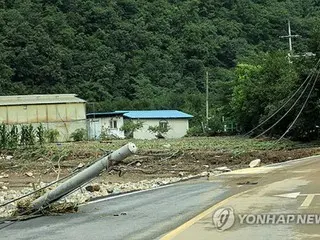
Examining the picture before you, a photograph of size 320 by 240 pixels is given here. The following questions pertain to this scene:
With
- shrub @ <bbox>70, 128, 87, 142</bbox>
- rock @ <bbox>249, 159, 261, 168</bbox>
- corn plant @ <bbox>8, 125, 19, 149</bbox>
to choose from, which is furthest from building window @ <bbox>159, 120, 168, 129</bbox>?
rock @ <bbox>249, 159, 261, 168</bbox>

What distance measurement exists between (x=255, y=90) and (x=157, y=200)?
36760 millimetres

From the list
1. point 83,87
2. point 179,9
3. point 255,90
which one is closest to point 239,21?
point 179,9

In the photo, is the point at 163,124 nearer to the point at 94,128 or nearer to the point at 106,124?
the point at 106,124

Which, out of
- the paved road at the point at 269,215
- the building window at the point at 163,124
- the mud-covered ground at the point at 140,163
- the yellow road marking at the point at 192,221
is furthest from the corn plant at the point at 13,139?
the yellow road marking at the point at 192,221

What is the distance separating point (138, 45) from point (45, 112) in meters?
32.8

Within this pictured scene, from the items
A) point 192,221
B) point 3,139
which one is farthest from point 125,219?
point 3,139

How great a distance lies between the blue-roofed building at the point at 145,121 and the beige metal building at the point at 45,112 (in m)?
2.94

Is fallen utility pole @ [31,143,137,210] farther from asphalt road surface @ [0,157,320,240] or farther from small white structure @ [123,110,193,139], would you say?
small white structure @ [123,110,193,139]

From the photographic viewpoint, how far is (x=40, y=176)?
26000mm

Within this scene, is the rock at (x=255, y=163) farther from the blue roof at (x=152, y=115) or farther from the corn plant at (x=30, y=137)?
the blue roof at (x=152, y=115)

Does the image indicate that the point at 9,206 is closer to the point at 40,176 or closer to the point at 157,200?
the point at 157,200

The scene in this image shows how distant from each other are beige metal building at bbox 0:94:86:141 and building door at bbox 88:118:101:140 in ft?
3.62
